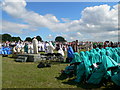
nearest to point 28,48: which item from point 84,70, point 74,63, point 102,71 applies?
point 74,63

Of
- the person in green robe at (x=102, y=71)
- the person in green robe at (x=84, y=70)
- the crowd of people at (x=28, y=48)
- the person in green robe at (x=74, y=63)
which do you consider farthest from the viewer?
the crowd of people at (x=28, y=48)

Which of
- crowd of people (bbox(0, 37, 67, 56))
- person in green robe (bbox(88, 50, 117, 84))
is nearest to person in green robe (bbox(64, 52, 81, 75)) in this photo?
person in green robe (bbox(88, 50, 117, 84))

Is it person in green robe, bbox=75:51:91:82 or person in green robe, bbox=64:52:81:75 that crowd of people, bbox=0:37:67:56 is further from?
person in green robe, bbox=75:51:91:82

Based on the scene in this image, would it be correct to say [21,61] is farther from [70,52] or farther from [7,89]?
[7,89]

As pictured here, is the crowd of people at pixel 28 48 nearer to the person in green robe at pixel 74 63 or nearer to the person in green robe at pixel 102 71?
the person in green robe at pixel 74 63

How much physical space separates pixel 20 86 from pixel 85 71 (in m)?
2.66

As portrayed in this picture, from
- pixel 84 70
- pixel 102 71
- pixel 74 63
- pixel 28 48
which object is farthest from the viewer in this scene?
pixel 28 48

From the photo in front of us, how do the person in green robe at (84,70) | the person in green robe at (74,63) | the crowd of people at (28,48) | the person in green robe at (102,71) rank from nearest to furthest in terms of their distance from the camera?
the person in green robe at (102,71)
the person in green robe at (84,70)
the person in green robe at (74,63)
the crowd of people at (28,48)

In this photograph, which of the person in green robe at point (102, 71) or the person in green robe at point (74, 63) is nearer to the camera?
the person in green robe at point (102, 71)

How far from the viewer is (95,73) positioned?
254 inches

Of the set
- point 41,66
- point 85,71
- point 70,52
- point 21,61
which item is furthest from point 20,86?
point 21,61

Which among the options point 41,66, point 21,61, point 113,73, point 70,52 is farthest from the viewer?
point 21,61

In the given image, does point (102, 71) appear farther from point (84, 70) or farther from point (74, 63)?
point (74, 63)

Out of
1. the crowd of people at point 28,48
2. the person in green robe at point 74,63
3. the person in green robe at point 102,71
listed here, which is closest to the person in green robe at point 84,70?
the person in green robe at point 102,71
